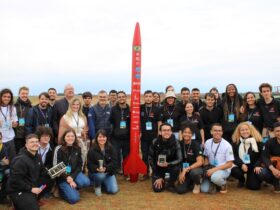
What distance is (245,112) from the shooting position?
717cm

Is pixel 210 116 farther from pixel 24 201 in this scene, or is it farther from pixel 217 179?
pixel 24 201

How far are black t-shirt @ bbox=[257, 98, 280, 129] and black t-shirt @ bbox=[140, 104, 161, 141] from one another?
2.34 metres

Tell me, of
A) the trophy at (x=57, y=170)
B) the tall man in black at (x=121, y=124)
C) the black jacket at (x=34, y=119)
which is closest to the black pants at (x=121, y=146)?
the tall man in black at (x=121, y=124)

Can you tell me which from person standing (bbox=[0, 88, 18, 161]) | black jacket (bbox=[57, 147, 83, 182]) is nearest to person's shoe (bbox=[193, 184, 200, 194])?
black jacket (bbox=[57, 147, 83, 182])

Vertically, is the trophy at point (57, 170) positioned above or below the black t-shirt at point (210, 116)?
below

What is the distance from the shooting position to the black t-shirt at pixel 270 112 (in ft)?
22.7

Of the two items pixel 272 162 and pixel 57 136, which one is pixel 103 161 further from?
pixel 272 162

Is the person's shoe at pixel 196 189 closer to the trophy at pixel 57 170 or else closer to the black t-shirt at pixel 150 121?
the black t-shirt at pixel 150 121

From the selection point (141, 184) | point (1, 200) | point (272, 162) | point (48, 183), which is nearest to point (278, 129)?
point (272, 162)

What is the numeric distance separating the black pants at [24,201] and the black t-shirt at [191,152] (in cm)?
306

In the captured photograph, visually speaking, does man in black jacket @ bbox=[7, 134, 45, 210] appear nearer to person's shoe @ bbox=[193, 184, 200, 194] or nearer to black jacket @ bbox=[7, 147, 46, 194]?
black jacket @ bbox=[7, 147, 46, 194]

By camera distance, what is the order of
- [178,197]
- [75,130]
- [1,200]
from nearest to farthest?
[1,200] < [178,197] < [75,130]

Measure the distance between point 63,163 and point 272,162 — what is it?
4106mm

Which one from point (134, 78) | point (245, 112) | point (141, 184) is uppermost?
point (134, 78)
